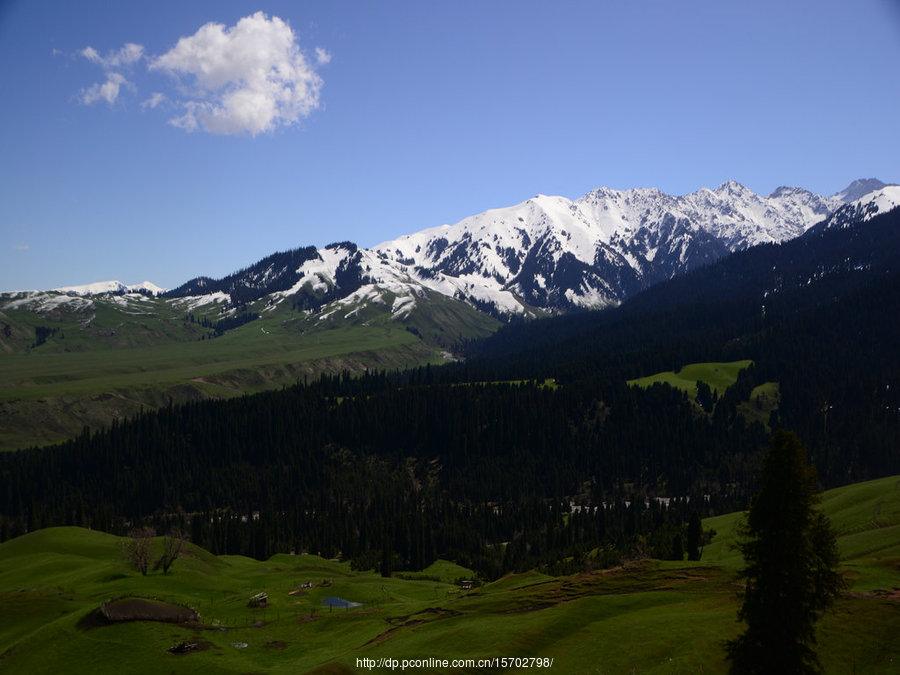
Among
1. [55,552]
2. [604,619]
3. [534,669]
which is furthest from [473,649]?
[55,552]

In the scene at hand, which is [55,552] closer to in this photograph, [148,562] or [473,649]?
[148,562]

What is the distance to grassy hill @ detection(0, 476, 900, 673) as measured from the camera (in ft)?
181

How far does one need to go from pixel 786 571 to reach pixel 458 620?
128ft

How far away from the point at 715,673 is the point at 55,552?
12889 centimetres

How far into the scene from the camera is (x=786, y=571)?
147ft

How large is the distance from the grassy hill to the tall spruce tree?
7569 millimetres

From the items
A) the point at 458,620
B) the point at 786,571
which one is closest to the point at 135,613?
the point at 458,620

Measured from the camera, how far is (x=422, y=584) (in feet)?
408

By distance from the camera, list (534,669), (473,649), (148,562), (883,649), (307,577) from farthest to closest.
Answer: (307,577) → (148,562) → (473,649) → (534,669) → (883,649)

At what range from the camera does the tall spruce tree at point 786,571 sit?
44.3m

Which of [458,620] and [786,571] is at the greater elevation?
[786,571]

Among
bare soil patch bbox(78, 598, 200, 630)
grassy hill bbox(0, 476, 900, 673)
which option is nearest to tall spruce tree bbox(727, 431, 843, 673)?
grassy hill bbox(0, 476, 900, 673)

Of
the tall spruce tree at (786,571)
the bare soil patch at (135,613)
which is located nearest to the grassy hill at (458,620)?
the bare soil patch at (135,613)

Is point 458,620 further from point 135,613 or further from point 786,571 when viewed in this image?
point 135,613
